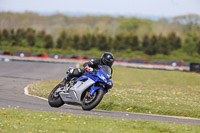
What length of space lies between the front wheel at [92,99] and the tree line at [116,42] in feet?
269

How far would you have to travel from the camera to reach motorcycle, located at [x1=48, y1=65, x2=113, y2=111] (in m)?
11.8

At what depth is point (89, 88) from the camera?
12031mm

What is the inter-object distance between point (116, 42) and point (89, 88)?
8689 centimetres

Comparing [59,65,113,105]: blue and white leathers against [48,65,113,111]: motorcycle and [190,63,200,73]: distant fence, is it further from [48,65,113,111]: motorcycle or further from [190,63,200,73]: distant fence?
[190,63,200,73]: distant fence

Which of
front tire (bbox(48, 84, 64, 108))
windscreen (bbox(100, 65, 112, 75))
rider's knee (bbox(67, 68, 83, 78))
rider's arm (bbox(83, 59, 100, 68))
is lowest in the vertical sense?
front tire (bbox(48, 84, 64, 108))

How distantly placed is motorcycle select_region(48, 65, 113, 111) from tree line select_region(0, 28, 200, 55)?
81.5 meters

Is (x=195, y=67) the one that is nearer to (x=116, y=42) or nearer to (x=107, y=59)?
(x=107, y=59)

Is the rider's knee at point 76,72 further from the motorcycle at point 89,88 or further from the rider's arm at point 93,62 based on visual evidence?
the rider's arm at point 93,62

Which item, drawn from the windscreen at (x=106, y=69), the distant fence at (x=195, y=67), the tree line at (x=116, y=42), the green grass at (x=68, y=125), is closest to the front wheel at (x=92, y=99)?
the windscreen at (x=106, y=69)

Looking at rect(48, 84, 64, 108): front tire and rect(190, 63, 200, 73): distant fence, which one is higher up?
rect(48, 84, 64, 108): front tire

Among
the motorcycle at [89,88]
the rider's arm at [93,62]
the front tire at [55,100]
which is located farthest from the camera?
the front tire at [55,100]

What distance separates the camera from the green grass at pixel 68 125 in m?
8.98

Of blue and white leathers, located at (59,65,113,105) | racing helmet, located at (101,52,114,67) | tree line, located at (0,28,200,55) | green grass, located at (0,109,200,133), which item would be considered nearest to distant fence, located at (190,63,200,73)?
racing helmet, located at (101,52,114,67)

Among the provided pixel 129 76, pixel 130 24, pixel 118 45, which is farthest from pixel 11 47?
pixel 130 24
